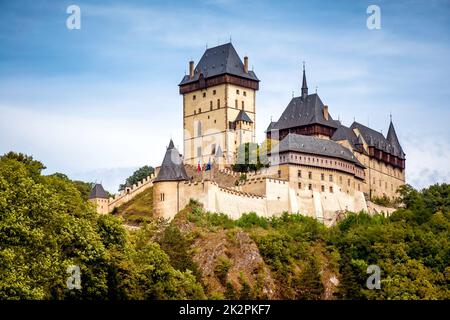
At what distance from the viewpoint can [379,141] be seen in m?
114

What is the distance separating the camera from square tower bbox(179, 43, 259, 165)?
105 meters

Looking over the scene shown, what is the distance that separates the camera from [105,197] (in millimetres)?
97562

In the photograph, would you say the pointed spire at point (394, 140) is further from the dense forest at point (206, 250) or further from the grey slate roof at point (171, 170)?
the grey slate roof at point (171, 170)

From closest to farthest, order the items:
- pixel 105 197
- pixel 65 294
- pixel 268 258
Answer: pixel 65 294 → pixel 268 258 → pixel 105 197

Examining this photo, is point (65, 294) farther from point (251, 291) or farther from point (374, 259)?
point (374, 259)

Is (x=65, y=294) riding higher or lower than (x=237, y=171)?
lower

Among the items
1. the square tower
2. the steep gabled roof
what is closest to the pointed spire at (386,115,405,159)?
the steep gabled roof

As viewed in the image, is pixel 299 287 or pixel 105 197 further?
pixel 105 197

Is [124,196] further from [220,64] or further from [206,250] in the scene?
[206,250]

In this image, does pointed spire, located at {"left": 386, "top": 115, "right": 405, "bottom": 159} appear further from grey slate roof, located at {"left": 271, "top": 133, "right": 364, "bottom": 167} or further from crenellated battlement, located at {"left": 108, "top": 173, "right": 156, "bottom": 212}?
crenellated battlement, located at {"left": 108, "top": 173, "right": 156, "bottom": 212}

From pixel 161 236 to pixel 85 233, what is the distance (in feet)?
74.0

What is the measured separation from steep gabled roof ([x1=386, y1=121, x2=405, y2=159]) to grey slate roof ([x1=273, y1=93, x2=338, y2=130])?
38.8ft
